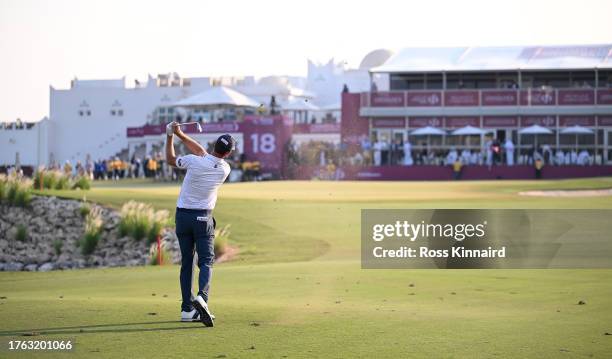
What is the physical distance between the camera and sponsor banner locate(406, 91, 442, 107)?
74.5m

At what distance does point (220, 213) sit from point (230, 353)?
29644 mm

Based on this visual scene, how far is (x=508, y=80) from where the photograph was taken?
77500 millimetres

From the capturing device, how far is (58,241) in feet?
122

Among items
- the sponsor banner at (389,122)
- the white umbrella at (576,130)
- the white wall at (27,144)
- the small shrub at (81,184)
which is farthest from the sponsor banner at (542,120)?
the white wall at (27,144)

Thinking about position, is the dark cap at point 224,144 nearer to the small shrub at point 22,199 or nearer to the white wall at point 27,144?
the small shrub at point 22,199

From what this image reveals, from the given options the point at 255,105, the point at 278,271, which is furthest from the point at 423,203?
the point at 255,105

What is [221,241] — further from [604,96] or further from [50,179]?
[604,96]

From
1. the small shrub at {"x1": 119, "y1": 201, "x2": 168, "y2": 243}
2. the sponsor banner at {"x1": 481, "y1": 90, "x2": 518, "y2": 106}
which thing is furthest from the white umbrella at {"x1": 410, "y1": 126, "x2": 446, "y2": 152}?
the small shrub at {"x1": 119, "y1": 201, "x2": 168, "y2": 243}

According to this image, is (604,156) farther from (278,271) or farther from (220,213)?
(278,271)

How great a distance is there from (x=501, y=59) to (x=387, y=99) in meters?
8.30

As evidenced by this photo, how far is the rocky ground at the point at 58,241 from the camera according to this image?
34.6 metres

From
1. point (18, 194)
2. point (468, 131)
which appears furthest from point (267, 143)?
point (18, 194)

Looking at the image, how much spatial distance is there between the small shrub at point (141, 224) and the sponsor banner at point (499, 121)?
40.5m

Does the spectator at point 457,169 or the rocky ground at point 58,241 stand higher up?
the spectator at point 457,169
